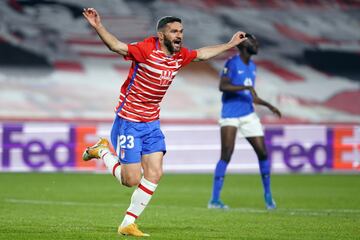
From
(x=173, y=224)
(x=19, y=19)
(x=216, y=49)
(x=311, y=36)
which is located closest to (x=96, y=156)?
(x=173, y=224)

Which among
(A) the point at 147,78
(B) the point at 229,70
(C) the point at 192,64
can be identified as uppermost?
(A) the point at 147,78

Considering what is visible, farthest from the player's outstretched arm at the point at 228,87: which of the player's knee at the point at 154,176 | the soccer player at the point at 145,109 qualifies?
the player's knee at the point at 154,176

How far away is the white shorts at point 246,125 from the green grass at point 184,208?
1.03 metres

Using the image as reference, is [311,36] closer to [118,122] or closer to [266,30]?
[266,30]

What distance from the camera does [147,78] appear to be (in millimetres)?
8758

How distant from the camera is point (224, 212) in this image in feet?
38.5

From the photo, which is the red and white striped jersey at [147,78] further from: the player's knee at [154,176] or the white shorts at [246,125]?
the white shorts at [246,125]

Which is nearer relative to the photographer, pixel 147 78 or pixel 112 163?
pixel 147 78

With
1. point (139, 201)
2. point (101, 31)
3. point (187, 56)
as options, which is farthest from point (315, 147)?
point (101, 31)

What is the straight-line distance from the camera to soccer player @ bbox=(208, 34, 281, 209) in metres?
12.7

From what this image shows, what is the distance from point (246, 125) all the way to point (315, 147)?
8.21 meters

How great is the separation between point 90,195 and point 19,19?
11888mm

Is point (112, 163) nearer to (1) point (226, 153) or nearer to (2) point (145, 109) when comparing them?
(2) point (145, 109)

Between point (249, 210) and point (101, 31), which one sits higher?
point (101, 31)
